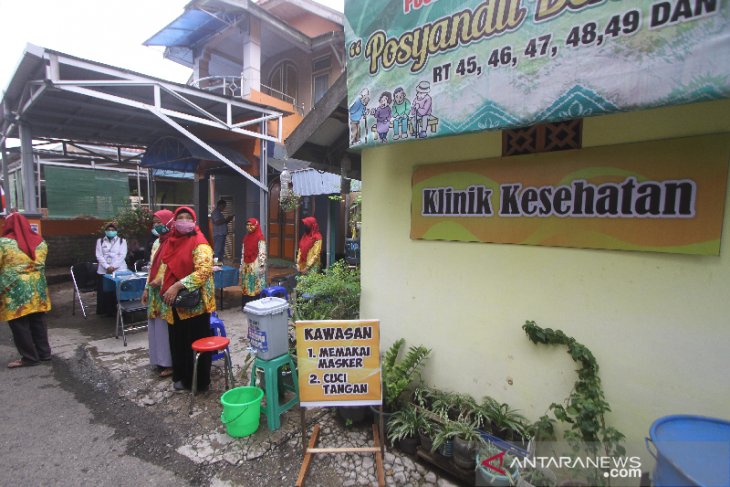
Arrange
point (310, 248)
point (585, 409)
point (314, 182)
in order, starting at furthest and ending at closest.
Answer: point (314, 182)
point (310, 248)
point (585, 409)

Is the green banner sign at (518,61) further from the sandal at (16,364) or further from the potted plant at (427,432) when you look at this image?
the sandal at (16,364)

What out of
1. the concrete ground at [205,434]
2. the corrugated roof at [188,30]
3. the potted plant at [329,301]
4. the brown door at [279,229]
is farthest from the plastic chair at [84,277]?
the corrugated roof at [188,30]

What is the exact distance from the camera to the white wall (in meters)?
2.01

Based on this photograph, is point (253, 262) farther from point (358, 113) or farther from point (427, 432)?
point (427, 432)

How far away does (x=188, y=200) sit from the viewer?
15469 millimetres

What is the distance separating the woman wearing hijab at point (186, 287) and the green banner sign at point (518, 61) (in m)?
2.17

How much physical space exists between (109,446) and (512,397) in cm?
350

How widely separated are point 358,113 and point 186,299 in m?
2.55

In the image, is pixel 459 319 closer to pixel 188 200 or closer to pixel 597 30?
pixel 597 30

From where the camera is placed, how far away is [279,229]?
11.3 m

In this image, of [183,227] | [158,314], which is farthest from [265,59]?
[158,314]

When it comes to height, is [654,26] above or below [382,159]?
above

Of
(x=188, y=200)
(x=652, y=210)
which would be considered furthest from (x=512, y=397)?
(x=188, y=200)

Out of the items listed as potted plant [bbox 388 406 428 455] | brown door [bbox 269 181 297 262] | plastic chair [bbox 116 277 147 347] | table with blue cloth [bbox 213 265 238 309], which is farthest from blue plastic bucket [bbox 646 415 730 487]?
brown door [bbox 269 181 297 262]
